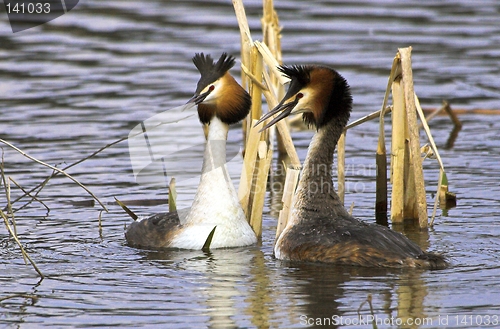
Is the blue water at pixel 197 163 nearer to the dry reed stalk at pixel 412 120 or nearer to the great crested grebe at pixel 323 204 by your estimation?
the great crested grebe at pixel 323 204

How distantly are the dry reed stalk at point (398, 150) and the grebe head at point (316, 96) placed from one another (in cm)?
78

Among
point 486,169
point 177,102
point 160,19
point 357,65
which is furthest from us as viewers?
point 160,19

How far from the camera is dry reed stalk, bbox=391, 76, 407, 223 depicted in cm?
863

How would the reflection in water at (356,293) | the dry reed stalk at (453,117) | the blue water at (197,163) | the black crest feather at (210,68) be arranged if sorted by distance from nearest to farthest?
1. the reflection in water at (356,293)
2. the blue water at (197,163)
3. the black crest feather at (210,68)
4. the dry reed stalk at (453,117)

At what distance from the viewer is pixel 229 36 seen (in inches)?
721

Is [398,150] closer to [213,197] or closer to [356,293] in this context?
[213,197]

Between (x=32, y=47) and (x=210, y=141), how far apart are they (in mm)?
10246

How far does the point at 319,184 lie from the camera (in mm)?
7879

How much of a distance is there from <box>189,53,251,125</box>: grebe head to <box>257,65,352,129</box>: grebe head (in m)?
0.47

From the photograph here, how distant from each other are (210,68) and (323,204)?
4.93 ft

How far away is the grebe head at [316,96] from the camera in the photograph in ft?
25.9

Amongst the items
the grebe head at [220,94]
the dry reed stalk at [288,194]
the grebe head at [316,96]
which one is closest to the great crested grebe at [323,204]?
the grebe head at [316,96]

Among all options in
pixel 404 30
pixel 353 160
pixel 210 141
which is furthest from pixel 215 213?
pixel 404 30

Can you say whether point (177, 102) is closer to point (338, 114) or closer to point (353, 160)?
point (353, 160)
